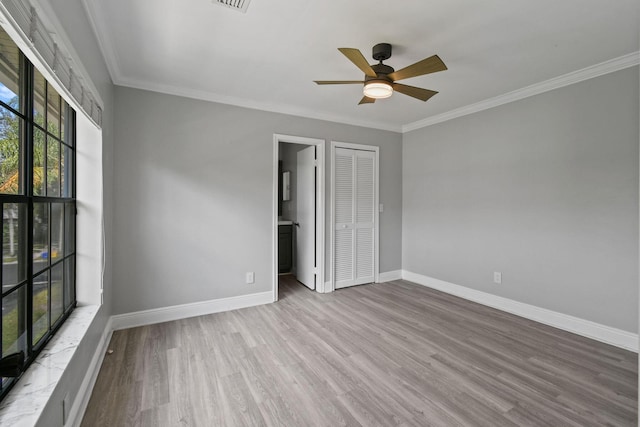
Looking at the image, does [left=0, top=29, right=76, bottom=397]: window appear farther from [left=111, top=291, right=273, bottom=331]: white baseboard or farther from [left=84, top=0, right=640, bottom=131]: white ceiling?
[left=111, top=291, right=273, bottom=331]: white baseboard

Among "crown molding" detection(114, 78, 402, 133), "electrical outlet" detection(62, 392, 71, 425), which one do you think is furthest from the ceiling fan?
"electrical outlet" detection(62, 392, 71, 425)

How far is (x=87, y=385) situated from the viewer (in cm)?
193

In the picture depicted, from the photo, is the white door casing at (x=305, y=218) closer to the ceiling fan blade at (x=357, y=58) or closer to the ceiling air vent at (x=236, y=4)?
the ceiling fan blade at (x=357, y=58)

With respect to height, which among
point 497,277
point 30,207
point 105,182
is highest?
point 105,182

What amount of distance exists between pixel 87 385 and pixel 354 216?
341cm

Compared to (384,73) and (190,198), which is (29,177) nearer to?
(190,198)

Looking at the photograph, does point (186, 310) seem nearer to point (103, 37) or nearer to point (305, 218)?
point (305, 218)

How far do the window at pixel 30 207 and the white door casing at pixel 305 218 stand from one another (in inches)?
109

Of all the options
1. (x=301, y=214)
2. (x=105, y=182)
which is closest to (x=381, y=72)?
(x=105, y=182)

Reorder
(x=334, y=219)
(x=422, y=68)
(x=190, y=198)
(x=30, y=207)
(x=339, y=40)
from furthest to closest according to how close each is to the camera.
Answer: (x=334, y=219) → (x=190, y=198) → (x=339, y=40) → (x=422, y=68) → (x=30, y=207)

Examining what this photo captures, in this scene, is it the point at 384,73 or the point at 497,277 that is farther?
the point at 497,277

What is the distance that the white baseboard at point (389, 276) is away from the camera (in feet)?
15.4

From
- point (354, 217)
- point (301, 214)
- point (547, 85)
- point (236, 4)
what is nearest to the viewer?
point (236, 4)

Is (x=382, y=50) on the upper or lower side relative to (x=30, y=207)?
upper
